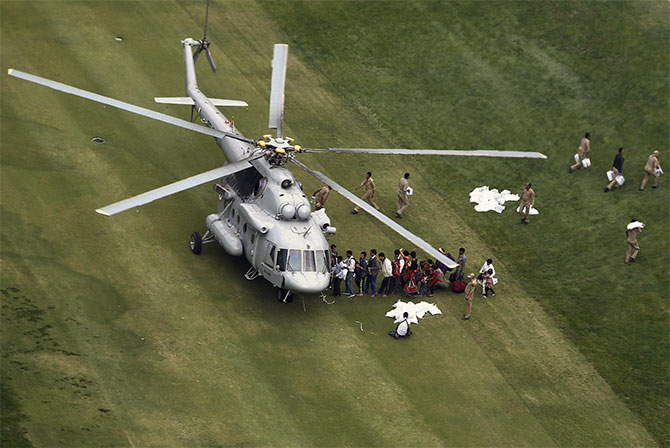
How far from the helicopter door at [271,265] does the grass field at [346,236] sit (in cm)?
161

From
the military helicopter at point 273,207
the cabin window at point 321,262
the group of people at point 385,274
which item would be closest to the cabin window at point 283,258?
the military helicopter at point 273,207

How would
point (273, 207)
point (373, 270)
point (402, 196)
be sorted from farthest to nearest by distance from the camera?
1. point (402, 196)
2. point (373, 270)
3. point (273, 207)

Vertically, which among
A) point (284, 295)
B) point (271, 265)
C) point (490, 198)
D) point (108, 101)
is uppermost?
point (108, 101)

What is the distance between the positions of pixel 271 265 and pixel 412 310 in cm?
609

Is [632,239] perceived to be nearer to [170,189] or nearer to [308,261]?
[308,261]

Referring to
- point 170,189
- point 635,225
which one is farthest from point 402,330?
point 635,225

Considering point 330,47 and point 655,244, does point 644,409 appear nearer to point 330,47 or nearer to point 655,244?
point 655,244

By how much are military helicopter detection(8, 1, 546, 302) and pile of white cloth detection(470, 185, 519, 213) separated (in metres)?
8.69

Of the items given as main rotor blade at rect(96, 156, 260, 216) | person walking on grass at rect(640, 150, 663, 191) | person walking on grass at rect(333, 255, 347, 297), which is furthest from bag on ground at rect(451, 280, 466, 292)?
person walking on grass at rect(640, 150, 663, 191)

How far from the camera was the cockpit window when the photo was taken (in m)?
39.4

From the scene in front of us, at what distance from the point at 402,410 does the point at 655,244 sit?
16.0m

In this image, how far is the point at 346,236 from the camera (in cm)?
4647

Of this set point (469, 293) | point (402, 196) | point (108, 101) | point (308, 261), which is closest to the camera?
point (108, 101)

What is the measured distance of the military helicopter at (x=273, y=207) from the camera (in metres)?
39.2
